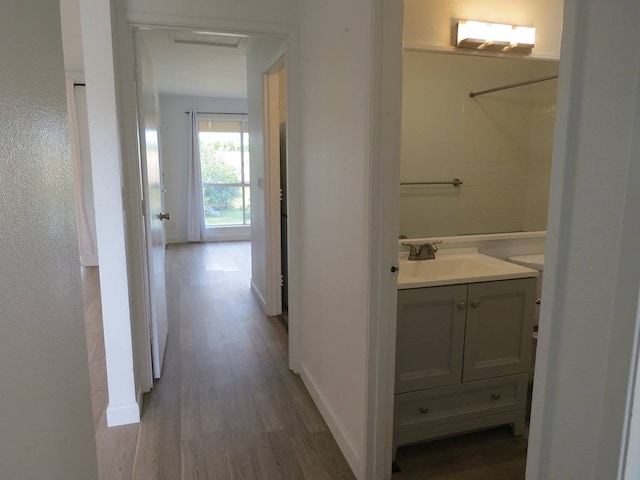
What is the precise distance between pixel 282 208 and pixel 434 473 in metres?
2.59

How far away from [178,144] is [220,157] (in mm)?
732

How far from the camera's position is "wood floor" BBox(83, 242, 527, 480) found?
1996 mm

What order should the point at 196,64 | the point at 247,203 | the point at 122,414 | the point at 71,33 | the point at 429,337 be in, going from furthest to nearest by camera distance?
the point at 247,203
the point at 196,64
the point at 71,33
the point at 122,414
the point at 429,337

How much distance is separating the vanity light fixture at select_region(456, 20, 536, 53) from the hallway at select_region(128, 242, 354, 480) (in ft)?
7.06

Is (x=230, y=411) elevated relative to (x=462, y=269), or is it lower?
lower

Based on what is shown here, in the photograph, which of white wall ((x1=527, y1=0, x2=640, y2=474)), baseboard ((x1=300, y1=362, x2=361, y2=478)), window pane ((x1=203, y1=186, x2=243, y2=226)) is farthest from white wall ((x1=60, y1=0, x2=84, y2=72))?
window pane ((x1=203, y1=186, x2=243, y2=226))

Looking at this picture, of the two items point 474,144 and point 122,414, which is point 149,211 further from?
point 474,144

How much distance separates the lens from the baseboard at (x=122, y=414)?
2.33 meters

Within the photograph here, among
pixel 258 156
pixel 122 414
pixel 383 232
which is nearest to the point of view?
pixel 383 232

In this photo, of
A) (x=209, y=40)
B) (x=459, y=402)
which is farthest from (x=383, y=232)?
(x=209, y=40)

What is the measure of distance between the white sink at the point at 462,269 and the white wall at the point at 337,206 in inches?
13.0

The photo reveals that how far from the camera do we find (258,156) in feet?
13.3

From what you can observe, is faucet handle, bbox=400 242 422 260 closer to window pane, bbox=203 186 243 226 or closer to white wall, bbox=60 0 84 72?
white wall, bbox=60 0 84 72

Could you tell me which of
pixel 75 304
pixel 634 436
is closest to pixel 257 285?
pixel 75 304
